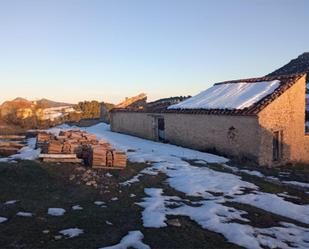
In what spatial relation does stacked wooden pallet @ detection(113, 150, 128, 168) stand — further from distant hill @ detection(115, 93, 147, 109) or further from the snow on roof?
distant hill @ detection(115, 93, 147, 109)

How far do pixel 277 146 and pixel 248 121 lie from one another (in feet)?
7.78

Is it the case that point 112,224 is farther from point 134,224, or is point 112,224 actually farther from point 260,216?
point 260,216

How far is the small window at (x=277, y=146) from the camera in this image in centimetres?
1789

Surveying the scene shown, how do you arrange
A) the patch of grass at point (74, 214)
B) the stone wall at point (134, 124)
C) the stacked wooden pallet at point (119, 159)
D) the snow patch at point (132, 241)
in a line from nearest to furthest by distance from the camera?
the snow patch at point (132, 241), the patch of grass at point (74, 214), the stacked wooden pallet at point (119, 159), the stone wall at point (134, 124)

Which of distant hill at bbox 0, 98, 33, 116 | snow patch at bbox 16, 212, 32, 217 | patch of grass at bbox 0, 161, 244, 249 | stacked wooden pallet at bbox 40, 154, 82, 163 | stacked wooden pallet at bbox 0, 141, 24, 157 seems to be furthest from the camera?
distant hill at bbox 0, 98, 33, 116

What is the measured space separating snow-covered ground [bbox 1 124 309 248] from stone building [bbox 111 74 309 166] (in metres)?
2.13

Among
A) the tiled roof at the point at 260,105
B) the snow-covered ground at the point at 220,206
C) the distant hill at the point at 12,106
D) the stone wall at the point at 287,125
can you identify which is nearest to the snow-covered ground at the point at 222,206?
the snow-covered ground at the point at 220,206

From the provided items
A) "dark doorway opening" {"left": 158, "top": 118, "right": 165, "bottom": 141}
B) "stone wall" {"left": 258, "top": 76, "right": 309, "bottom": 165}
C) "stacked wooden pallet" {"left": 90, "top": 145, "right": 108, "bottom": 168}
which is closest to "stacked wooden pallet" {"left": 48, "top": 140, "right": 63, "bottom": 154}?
"stacked wooden pallet" {"left": 90, "top": 145, "right": 108, "bottom": 168}

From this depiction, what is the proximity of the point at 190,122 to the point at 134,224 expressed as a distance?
12855 mm

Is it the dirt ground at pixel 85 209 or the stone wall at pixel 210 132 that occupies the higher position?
the stone wall at pixel 210 132

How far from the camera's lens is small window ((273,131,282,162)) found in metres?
17.9

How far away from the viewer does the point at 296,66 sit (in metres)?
43.4

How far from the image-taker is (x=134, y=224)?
25.9ft

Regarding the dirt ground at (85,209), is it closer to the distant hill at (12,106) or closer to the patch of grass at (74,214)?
the patch of grass at (74,214)
